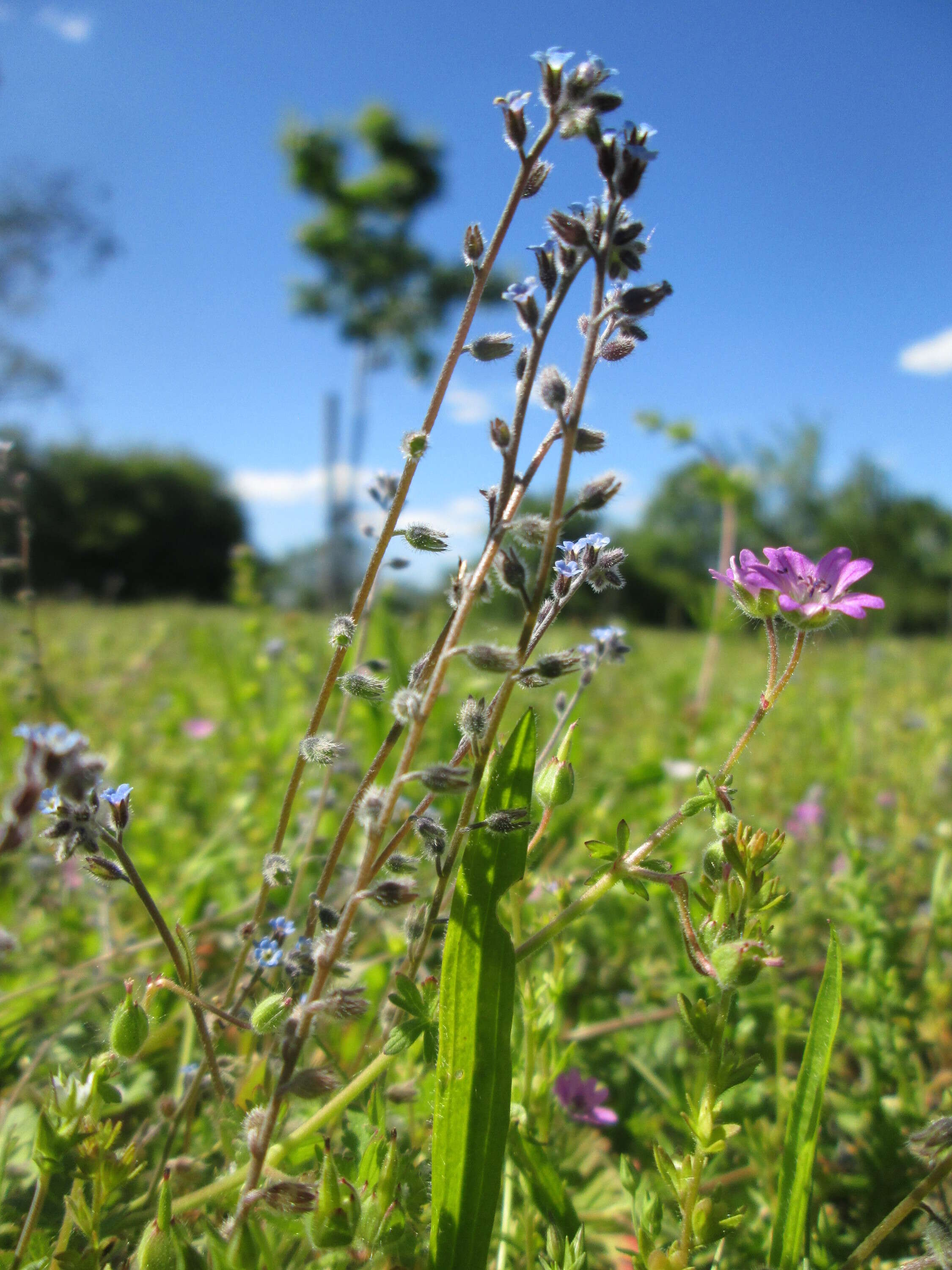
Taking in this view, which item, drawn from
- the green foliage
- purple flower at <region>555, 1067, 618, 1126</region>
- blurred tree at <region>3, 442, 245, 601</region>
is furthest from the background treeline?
purple flower at <region>555, 1067, 618, 1126</region>

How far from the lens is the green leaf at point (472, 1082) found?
30.4 inches

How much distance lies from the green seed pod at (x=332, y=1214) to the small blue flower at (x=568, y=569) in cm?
60

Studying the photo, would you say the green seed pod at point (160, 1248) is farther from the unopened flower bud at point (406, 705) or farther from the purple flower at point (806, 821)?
the purple flower at point (806, 821)

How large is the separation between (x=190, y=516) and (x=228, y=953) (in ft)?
98.7

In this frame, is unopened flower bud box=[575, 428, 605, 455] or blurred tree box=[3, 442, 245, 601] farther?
blurred tree box=[3, 442, 245, 601]

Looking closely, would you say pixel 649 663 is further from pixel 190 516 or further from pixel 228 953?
pixel 190 516

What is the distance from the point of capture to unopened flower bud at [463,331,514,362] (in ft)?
2.85

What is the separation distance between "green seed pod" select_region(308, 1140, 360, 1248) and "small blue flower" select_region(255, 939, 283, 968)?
0.23 metres

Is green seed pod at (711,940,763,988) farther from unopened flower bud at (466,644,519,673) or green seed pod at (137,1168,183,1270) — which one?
green seed pod at (137,1168,183,1270)

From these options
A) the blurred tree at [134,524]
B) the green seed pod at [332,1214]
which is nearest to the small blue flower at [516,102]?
the green seed pod at [332,1214]

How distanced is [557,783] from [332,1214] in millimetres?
440

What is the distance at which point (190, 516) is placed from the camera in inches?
1166

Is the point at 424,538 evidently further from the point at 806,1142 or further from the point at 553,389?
the point at 806,1142

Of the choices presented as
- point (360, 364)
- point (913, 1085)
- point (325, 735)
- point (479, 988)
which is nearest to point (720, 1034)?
point (479, 988)
